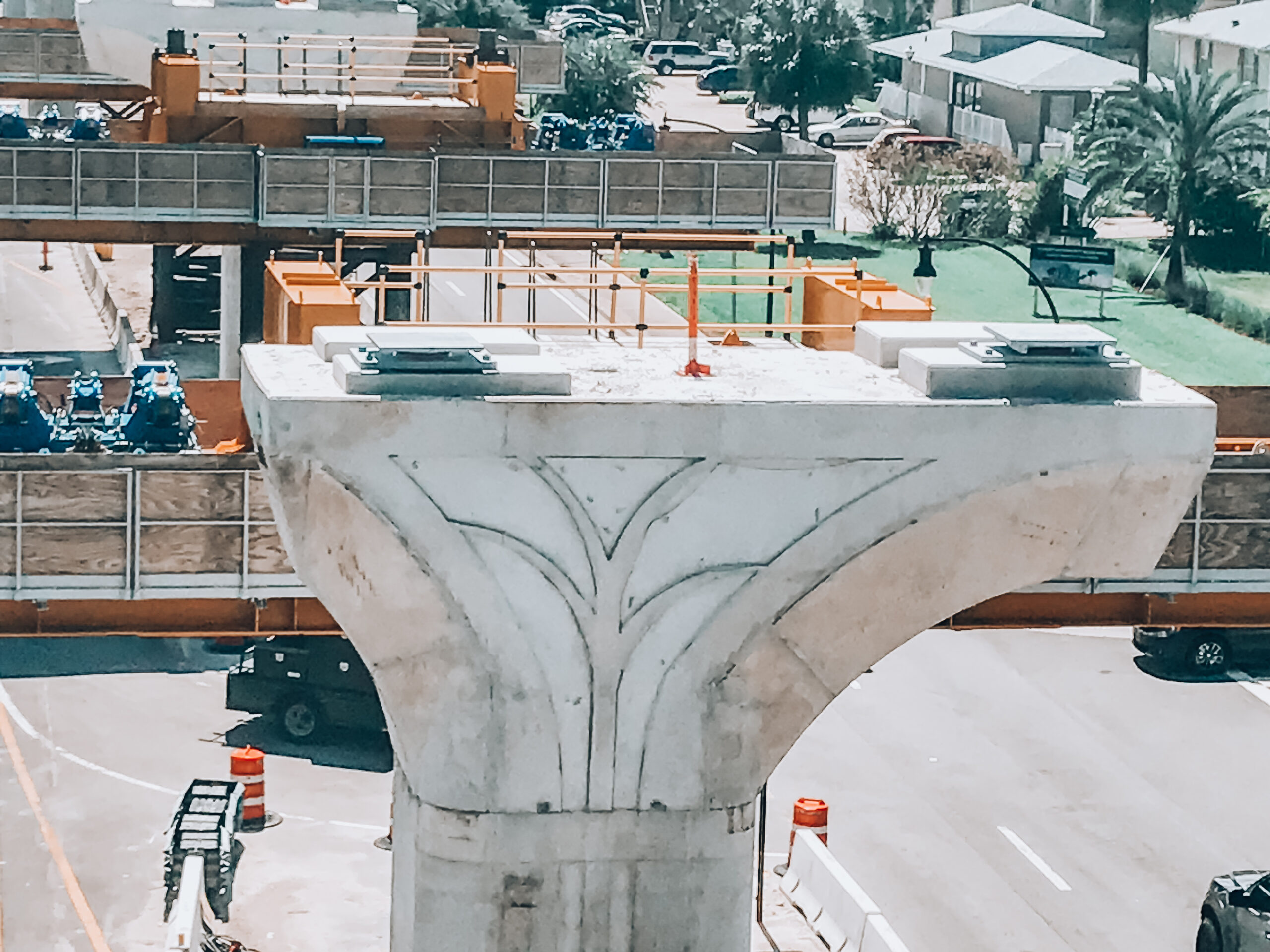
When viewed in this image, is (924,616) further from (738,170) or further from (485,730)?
(738,170)

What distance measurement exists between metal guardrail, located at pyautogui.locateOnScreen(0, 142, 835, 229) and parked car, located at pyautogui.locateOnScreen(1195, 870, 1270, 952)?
1093 inches

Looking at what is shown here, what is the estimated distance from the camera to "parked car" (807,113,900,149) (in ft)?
381

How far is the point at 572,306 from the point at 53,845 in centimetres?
4302

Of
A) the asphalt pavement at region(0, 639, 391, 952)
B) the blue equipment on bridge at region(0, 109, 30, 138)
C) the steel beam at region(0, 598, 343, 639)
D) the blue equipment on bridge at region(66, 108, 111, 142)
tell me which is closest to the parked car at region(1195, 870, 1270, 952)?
the asphalt pavement at region(0, 639, 391, 952)

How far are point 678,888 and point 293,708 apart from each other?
1842 cm

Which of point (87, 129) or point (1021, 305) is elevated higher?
point (87, 129)

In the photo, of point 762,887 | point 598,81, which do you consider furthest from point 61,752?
point 598,81

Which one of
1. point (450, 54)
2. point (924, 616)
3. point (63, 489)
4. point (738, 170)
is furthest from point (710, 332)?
point (924, 616)

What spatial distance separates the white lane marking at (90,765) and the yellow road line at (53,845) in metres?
0.17

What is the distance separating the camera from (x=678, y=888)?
822 inches

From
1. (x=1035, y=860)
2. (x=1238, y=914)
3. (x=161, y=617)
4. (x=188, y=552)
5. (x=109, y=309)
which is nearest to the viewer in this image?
(x=188, y=552)

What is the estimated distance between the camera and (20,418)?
3247 centimetres

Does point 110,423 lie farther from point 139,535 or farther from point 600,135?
point 600,135

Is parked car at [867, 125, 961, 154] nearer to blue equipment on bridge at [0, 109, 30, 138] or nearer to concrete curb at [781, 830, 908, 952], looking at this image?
blue equipment on bridge at [0, 109, 30, 138]
